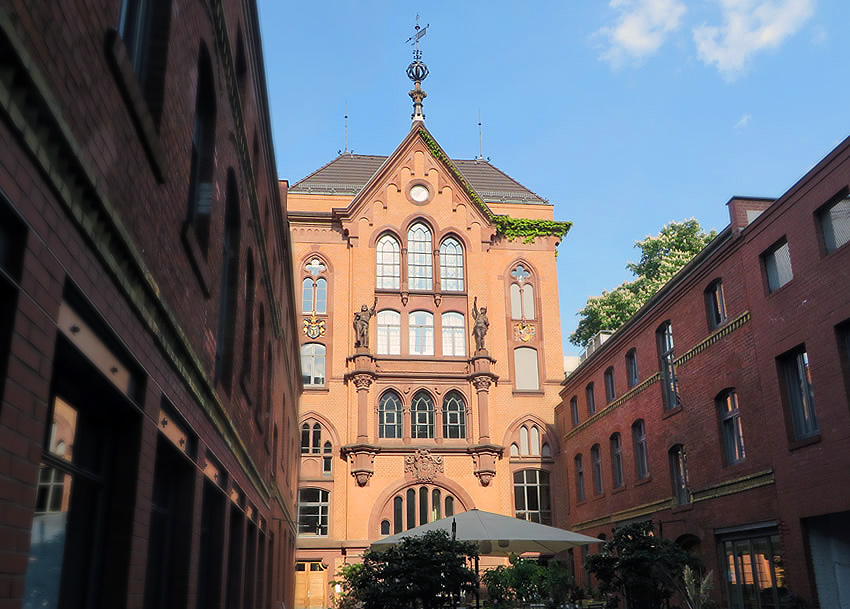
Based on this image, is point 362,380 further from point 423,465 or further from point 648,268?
point 648,268

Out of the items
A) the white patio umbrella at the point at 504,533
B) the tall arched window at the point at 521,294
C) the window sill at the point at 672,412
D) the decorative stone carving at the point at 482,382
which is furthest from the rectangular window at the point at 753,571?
the tall arched window at the point at 521,294

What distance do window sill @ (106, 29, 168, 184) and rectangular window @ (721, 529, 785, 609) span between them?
53.0 feet

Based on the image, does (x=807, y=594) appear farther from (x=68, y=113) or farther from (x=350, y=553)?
(x=350, y=553)

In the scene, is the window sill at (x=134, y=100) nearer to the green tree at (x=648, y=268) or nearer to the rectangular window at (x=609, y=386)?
the rectangular window at (x=609, y=386)

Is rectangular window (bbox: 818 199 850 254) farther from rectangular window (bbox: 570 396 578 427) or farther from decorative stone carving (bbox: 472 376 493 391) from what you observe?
decorative stone carving (bbox: 472 376 493 391)

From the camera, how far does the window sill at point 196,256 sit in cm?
645

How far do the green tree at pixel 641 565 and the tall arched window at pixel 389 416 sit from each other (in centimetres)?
1807

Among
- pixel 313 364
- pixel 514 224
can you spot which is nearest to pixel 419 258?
pixel 514 224

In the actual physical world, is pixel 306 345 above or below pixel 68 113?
above

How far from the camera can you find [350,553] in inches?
1294

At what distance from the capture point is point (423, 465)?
34375mm

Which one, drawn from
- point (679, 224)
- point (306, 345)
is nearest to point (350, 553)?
point (306, 345)

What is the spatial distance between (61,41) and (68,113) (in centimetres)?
32

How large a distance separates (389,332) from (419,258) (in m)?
4.07
